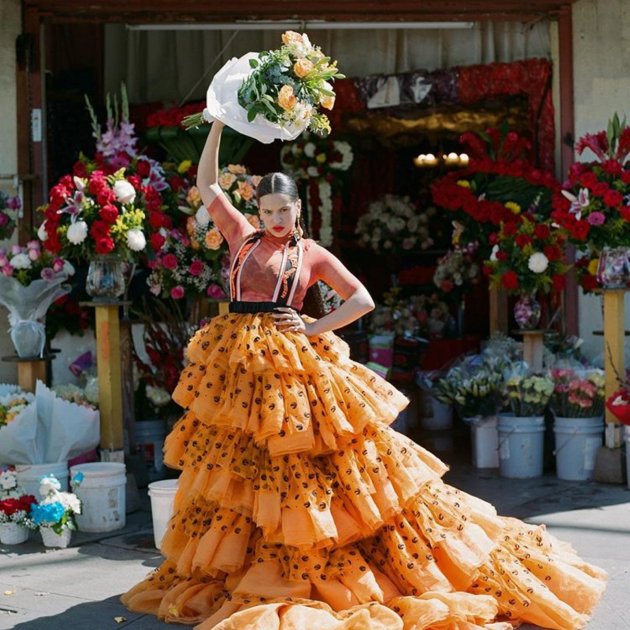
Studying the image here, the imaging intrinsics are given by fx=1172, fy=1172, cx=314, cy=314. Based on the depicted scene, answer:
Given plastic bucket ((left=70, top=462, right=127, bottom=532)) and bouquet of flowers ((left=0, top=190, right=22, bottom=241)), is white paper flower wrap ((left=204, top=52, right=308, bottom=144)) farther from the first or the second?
bouquet of flowers ((left=0, top=190, right=22, bottom=241))

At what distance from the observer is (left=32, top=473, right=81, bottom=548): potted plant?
6.45m

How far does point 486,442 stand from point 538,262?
134 centimetres

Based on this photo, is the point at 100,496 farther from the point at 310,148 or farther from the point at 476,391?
the point at 310,148

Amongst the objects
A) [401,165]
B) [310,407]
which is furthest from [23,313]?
[401,165]

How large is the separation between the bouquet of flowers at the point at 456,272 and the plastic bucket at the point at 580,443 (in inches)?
111

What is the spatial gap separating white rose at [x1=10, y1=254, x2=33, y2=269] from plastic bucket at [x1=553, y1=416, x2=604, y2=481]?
372 centimetres

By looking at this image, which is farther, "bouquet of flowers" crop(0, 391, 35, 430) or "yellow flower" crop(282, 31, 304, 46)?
"bouquet of flowers" crop(0, 391, 35, 430)

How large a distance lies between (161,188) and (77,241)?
0.98 meters

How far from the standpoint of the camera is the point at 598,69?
8812 millimetres

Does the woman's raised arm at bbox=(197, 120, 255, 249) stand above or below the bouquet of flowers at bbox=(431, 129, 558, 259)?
below

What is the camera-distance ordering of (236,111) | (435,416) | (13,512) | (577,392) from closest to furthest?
(236,111) → (13,512) → (577,392) → (435,416)

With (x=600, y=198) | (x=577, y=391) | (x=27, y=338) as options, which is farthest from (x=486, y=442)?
(x=27, y=338)

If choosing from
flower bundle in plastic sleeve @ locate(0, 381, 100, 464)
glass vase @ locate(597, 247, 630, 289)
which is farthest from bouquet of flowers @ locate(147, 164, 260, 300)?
glass vase @ locate(597, 247, 630, 289)

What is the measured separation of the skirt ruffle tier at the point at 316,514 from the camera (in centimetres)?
473
